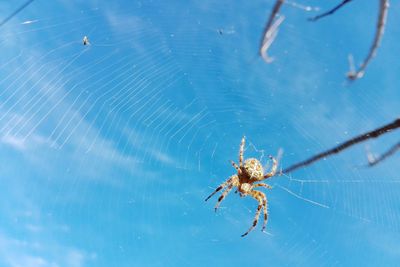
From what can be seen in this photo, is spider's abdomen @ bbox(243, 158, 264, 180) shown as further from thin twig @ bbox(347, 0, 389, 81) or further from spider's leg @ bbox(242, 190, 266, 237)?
thin twig @ bbox(347, 0, 389, 81)

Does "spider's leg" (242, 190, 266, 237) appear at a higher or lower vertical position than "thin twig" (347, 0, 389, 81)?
higher

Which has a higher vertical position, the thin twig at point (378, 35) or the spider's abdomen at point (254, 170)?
the spider's abdomen at point (254, 170)

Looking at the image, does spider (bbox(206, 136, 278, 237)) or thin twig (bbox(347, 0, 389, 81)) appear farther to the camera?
spider (bbox(206, 136, 278, 237))

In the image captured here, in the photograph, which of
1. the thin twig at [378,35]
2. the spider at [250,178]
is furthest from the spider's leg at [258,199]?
the thin twig at [378,35]

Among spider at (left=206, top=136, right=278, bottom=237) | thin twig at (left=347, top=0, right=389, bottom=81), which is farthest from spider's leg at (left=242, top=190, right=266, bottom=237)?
thin twig at (left=347, top=0, right=389, bottom=81)

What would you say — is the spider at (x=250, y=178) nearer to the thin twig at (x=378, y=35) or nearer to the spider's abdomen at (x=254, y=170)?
Result: the spider's abdomen at (x=254, y=170)

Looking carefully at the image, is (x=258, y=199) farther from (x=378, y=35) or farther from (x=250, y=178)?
(x=378, y=35)

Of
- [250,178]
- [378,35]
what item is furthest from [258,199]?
[378,35]

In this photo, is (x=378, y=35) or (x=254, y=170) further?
(x=254, y=170)

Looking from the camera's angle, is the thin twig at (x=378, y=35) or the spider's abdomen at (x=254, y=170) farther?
the spider's abdomen at (x=254, y=170)
